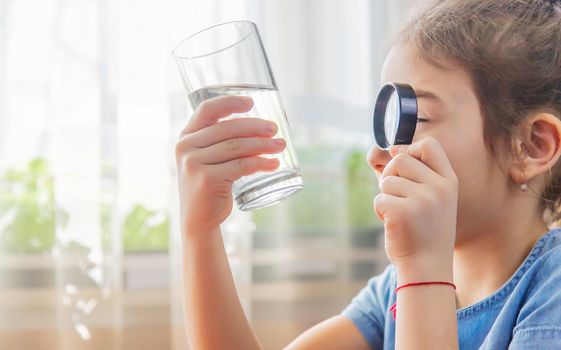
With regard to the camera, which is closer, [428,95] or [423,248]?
[423,248]

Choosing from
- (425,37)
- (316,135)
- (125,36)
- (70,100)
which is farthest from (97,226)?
(425,37)

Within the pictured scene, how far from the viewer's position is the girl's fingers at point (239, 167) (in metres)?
1.05

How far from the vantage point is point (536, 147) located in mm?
1112

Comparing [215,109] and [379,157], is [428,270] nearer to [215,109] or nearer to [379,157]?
[379,157]

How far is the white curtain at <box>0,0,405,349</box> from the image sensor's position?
1.96 m

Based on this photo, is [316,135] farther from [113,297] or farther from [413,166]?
[413,166]

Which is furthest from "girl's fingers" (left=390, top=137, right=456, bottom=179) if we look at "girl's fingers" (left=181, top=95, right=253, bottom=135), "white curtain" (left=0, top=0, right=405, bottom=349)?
"white curtain" (left=0, top=0, right=405, bottom=349)

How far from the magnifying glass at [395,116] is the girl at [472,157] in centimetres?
2

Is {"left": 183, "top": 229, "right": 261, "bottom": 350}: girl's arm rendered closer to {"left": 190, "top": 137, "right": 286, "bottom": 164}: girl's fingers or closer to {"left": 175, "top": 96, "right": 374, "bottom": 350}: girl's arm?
{"left": 175, "top": 96, "right": 374, "bottom": 350}: girl's arm

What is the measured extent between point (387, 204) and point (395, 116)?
0.16 meters

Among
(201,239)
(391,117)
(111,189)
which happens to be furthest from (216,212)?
(111,189)

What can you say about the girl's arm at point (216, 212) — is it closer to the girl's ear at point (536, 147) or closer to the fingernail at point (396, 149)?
the fingernail at point (396, 149)

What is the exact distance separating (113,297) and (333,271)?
0.59 meters

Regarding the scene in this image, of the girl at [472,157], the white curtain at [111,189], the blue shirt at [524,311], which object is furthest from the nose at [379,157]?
the white curtain at [111,189]
